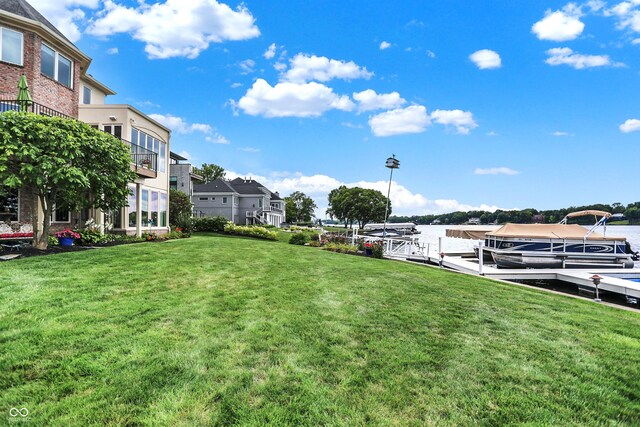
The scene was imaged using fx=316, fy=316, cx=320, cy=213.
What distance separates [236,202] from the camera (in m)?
51.2

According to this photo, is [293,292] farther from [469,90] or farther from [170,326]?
[469,90]

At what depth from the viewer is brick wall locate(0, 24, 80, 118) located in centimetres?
1353

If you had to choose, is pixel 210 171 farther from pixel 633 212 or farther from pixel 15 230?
pixel 633 212

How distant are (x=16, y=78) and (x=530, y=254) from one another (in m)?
25.4

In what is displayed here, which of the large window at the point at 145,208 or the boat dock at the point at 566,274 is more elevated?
the large window at the point at 145,208

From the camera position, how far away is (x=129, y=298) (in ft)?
18.5

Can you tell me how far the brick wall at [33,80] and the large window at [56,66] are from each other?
312 mm

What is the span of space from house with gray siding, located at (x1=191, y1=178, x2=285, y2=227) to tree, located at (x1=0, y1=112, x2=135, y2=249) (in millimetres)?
34568

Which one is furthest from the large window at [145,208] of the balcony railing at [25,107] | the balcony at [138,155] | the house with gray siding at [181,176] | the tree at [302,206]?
the tree at [302,206]

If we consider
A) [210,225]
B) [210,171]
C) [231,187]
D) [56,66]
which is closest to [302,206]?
[210,171]

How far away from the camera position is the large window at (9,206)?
12414 millimetres

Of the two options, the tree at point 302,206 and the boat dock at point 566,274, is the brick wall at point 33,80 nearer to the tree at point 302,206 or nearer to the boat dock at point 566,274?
the boat dock at point 566,274

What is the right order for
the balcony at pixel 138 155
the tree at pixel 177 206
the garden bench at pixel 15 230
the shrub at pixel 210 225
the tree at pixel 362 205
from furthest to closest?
the tree at pixel 362 205, the shrub at pixel 210 225, the tree at pixel 177 206, the balcony at pixel 138 155, the garden bench at pixel 15 230

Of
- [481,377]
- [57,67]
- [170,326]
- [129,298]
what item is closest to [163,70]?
[57,67]
